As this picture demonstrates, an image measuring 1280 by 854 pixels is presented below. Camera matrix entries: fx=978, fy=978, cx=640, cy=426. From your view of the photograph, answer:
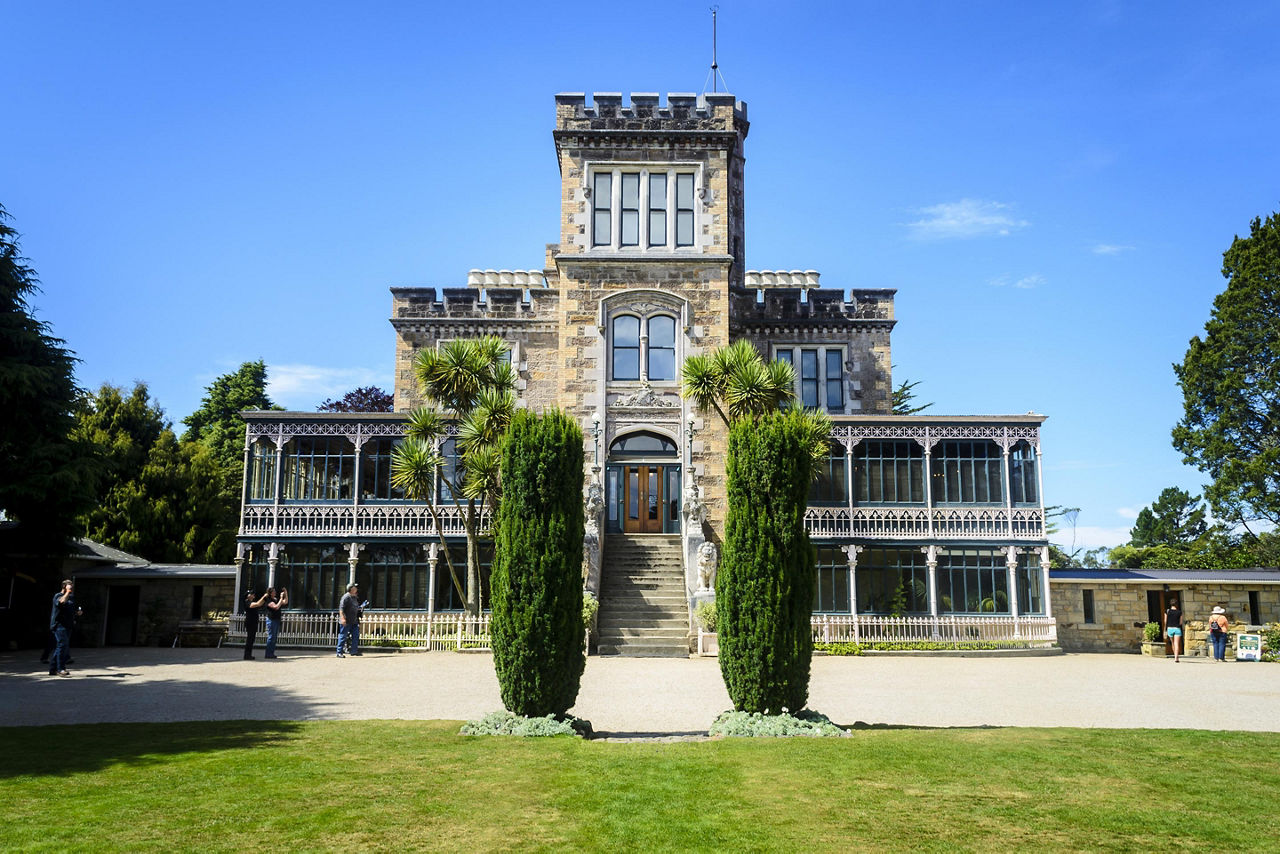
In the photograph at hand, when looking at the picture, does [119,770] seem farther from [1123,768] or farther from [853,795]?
[1123,768]

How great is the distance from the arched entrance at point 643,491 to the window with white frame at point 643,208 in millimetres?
5985

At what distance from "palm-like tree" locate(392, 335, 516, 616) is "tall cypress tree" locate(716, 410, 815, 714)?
1337 centimetres

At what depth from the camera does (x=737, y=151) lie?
34.3 meters

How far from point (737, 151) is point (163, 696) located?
2598 cm

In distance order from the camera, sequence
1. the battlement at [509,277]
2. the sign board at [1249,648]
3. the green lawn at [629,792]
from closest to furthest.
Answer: the green lawn at [629,792] < the sign board at [1249,648] < the battlement at [509,277]

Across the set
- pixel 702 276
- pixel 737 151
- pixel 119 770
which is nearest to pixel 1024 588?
pixel 702 276

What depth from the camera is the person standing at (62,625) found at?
18.2 m

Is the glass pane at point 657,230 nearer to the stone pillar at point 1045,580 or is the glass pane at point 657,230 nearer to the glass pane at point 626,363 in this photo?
the glass pane at point 626,363

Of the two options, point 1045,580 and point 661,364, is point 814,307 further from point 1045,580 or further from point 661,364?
point 1045,580

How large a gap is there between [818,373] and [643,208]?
7.86 m

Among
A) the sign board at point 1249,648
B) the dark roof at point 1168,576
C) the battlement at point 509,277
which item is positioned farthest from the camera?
the battlement at point 509,277

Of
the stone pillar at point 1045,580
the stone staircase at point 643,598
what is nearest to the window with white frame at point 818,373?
the stone staircase at point 643,598

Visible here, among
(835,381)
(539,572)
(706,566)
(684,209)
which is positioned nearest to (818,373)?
(835,381)

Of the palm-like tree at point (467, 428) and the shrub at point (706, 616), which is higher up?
the palm-like tree at point (467, 428)
